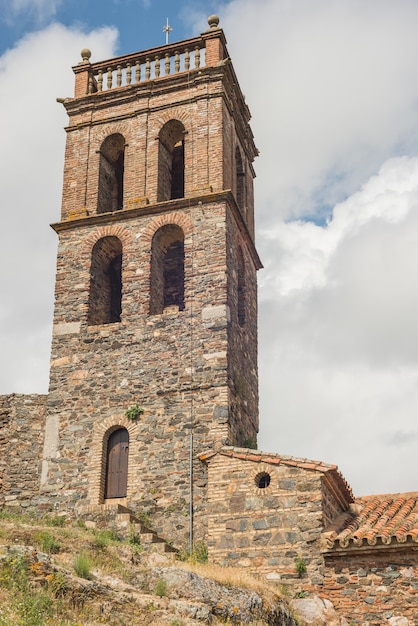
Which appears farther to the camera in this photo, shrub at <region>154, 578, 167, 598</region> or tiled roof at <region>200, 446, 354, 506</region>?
tiled roof at <region>200, 446, 354, 506</region>

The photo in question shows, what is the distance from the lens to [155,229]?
21.6 meters

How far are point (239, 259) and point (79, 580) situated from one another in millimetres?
11946

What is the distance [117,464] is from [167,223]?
6179 mm

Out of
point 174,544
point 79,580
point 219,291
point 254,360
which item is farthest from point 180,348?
point 79,580

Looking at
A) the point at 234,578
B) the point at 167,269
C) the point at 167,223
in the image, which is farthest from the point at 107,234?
the point at 234,578

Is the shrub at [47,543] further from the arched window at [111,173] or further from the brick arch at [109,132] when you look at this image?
the brick arch at [109,132]

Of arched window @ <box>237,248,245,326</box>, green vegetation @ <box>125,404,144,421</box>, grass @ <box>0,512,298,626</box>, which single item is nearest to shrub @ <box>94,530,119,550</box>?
grass @ <box>0,512,298,626</box>

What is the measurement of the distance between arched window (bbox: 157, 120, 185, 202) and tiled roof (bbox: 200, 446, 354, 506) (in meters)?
7.52

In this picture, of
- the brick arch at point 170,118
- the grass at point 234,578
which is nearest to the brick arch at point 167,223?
the brick arch at point 170,118

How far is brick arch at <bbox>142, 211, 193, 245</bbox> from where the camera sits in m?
21.4

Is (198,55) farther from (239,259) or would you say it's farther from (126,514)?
(126,514)

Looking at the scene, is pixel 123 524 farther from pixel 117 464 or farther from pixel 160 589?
pixel 160 589

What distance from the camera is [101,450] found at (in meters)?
19.2

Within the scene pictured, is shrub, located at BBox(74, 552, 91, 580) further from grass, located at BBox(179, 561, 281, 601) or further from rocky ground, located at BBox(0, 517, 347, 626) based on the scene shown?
grass, located at BBox(179, 561, 281, 601)
